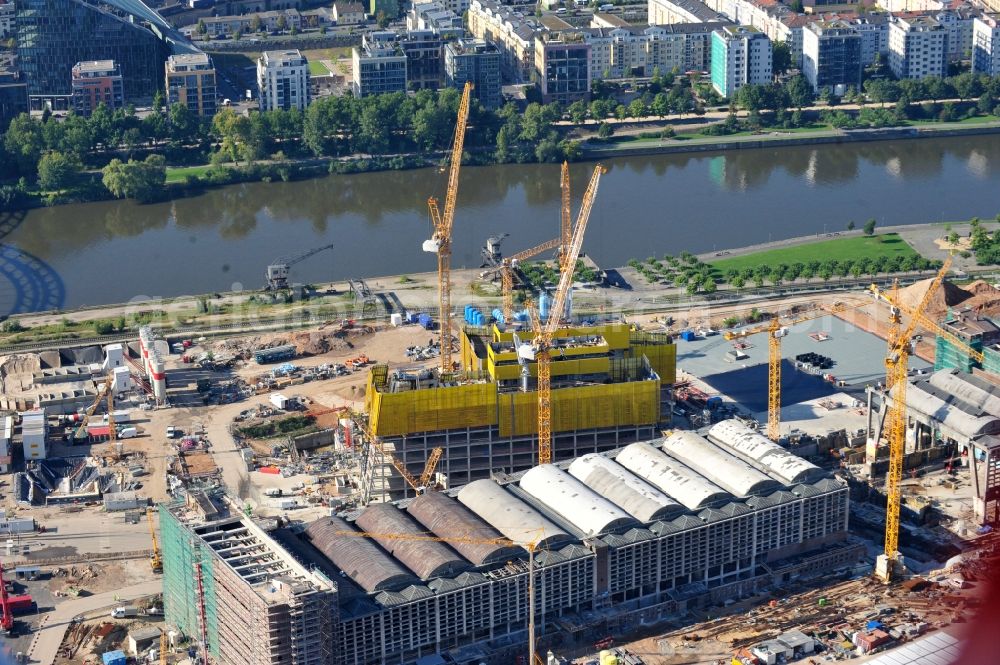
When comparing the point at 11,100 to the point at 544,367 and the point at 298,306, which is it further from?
the point at 544,367

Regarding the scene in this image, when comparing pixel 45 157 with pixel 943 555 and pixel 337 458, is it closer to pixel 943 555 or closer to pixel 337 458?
pixel 337 458

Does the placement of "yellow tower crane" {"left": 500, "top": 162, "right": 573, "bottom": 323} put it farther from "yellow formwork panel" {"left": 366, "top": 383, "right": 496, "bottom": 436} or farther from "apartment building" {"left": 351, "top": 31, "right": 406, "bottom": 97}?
→ "apartment building" {"left": 351, "top": 31, "right": 406, "bottom": 97}

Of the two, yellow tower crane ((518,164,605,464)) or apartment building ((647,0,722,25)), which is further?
apartment building ((647,0,722,25))

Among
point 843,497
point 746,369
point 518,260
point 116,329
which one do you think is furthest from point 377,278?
point 843,497

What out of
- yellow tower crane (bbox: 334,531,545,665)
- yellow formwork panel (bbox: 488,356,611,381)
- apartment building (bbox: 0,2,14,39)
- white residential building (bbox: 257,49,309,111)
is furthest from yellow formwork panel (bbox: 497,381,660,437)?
apartment building (bbox: 0,2,14,39)

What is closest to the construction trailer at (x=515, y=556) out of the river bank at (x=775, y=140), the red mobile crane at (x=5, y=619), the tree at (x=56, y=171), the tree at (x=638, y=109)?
the red mobile crane at (x=5, y=619)

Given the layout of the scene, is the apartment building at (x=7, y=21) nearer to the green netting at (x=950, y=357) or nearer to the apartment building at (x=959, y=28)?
the apartment building at (x=959, y=28)
